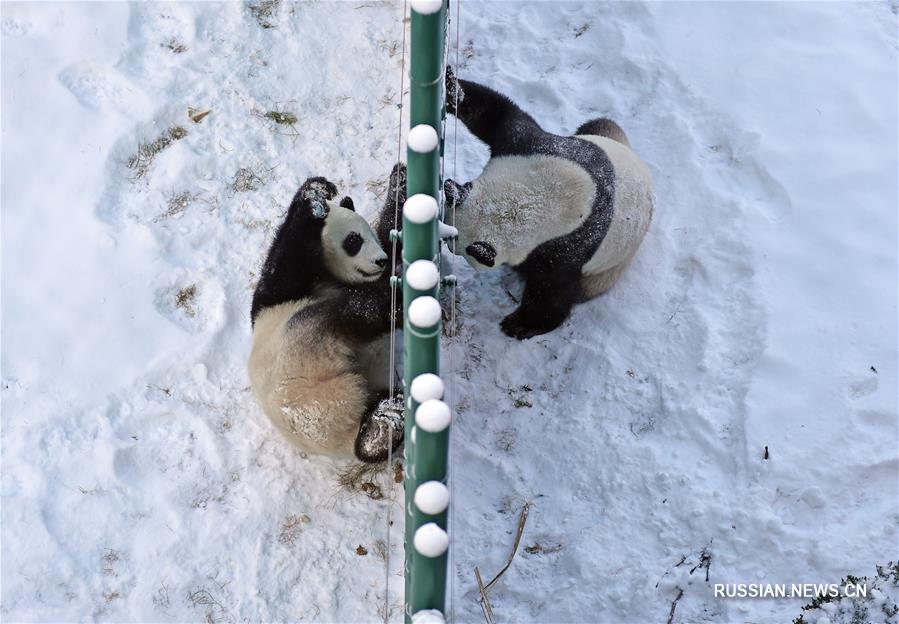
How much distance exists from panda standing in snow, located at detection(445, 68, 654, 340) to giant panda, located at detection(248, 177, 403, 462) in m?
0.50

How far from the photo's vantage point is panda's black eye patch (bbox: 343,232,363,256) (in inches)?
142

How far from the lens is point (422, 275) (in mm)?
1907

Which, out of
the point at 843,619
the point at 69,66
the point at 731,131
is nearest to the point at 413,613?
the point at 843,619

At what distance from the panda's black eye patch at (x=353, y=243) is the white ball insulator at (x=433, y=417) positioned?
1917mm

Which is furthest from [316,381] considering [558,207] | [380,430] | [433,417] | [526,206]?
[433,417]

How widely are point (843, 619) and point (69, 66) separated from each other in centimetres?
489

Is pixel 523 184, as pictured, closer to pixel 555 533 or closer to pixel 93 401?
pixel 555 533

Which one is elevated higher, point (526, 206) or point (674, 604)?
point (526, 206)

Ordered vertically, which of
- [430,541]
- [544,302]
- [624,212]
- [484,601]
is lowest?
[484,601]

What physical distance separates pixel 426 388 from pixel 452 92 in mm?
2664

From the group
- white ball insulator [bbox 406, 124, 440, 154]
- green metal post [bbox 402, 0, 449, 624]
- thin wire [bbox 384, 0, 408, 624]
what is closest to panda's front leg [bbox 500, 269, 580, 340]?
thin wire [bbox 384, 0, 408, 624]

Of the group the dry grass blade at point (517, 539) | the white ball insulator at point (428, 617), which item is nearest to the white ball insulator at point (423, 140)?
the white ball insulator at point (428, 617)

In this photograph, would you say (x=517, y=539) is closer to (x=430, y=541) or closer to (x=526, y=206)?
(x=526, y=206)

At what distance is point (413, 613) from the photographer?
6.57ft
